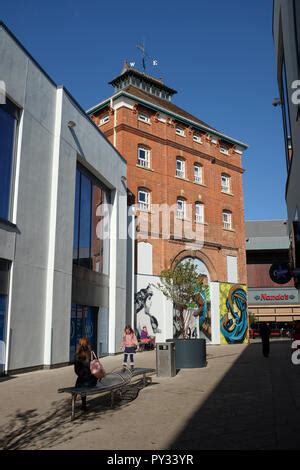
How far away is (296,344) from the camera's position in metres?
17.7

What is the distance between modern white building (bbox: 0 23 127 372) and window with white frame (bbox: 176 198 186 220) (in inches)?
359

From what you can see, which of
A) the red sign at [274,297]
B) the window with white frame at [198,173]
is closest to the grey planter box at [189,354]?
the window with white frame at [198,173]

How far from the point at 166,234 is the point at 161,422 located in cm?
2184

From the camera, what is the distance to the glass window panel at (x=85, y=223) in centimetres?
1920

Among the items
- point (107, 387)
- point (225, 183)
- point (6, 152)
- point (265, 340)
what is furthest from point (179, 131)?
point (107, 387)

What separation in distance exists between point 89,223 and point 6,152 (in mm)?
→ 6858

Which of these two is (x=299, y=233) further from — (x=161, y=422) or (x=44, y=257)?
(x=161, y=422)

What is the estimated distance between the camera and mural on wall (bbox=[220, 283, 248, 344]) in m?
31.5

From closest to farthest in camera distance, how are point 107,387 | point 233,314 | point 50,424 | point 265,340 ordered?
1. point 50,424
2. point 107,387
3. point 265,340
4. point 233,314

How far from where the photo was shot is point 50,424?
7117 mm

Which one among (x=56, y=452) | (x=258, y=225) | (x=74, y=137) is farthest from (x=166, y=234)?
(x=258, y=225)

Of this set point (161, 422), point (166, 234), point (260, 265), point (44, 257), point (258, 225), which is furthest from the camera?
point (258, 225)

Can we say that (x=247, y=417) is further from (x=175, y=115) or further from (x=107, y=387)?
(x=175, y=115)

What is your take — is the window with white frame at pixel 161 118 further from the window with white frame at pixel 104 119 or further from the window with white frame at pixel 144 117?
the window with white frame at pixel 104 119
